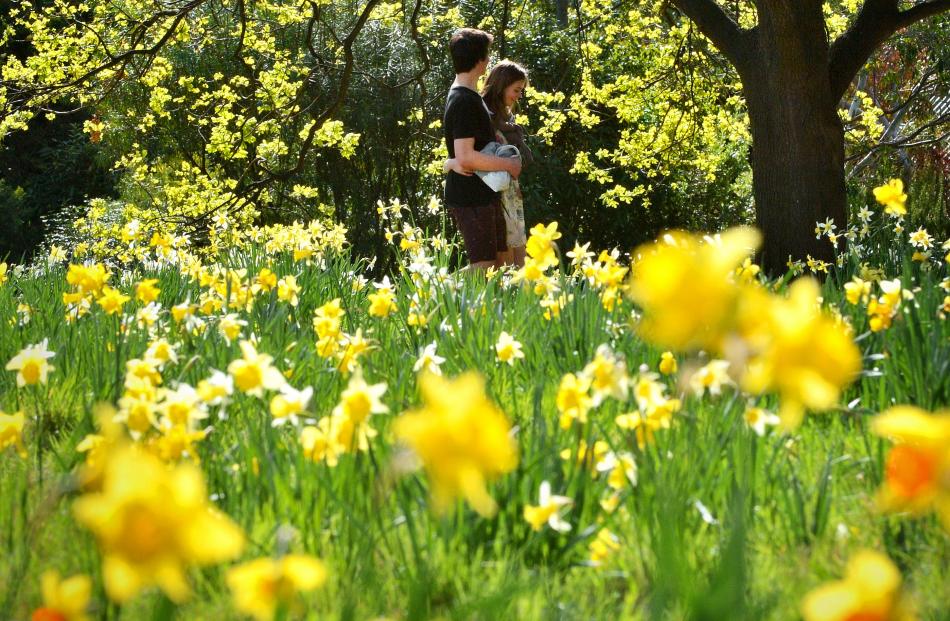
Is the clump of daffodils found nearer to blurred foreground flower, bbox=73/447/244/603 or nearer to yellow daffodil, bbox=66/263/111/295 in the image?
blurred foreground flower, bbox=73/447/244/603

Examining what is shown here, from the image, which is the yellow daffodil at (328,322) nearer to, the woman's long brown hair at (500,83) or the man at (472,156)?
the man at (472,156)

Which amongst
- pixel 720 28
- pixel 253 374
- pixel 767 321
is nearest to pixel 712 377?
pixel 253 374

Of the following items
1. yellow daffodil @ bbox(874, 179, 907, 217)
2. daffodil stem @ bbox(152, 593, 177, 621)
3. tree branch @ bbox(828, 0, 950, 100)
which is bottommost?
daffodil stem @ bbox(152, 593, 177, 621)

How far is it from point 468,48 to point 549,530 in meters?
3.32

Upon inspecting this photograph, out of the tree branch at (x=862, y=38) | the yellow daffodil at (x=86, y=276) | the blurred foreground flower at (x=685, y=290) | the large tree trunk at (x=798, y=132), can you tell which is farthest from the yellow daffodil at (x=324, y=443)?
the tree branch at (x=862, y=38)

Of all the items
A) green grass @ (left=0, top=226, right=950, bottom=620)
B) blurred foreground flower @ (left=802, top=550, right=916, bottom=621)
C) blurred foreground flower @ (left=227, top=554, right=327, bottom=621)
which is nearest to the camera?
blurred foreground flower @ (left=802, top=550, right=916, bottom=621)

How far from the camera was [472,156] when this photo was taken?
4.58 metres

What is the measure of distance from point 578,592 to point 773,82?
17.0 ft

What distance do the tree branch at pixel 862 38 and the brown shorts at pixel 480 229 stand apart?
2.71 meters

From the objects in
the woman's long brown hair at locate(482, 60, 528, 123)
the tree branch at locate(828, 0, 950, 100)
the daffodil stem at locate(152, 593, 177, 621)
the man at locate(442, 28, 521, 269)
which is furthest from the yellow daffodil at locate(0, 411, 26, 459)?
the tree branch at locate(828, 0, 950, 100)

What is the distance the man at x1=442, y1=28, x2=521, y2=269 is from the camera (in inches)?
181

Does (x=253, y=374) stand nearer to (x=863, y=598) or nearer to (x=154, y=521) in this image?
(x=154, y=521)

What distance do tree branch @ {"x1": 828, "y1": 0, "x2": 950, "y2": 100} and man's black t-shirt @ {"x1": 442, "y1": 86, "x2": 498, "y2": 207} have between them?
2.69 m

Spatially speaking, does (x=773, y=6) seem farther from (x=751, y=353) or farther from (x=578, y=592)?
(x=751, y=353)
